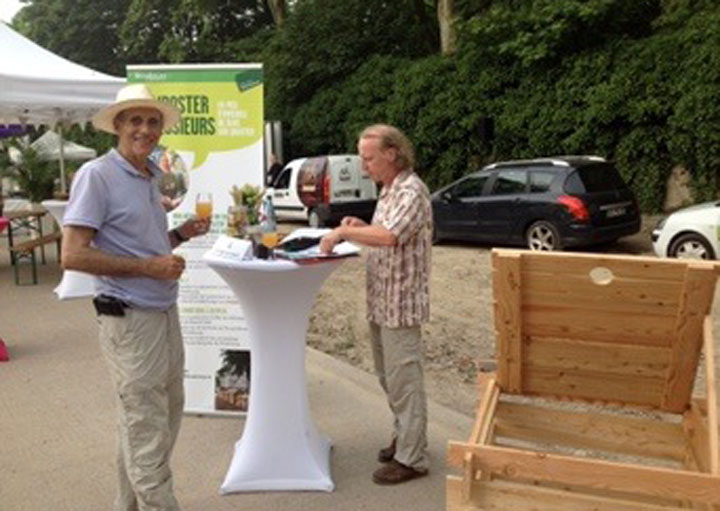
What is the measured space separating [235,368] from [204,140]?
1.47 meters

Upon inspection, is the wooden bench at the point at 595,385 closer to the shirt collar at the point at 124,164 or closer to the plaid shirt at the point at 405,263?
the plaid shirt at the point at 405,263

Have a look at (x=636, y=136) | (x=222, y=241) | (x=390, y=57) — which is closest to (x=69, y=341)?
(x=222, y=241)

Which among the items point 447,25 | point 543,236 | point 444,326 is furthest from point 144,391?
point 447,25

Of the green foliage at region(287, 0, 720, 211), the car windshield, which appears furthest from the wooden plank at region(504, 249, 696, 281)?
the green foliage at region(287, 0, 720, 211)

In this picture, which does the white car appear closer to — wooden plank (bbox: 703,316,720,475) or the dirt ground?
the dirt ground

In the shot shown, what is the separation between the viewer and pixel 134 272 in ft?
8.95

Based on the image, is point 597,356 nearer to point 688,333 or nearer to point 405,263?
point 688,333

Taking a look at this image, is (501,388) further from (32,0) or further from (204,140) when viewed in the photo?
(32,0)

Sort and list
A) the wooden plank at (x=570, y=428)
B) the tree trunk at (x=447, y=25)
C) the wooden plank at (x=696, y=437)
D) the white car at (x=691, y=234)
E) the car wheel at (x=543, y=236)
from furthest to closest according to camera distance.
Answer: the tree trunk at (x=447, y=25), the car wheel at (x=543, y=236), the white car at (x=691, y=234), the wooden plank at (x=570, y=428), the wooden plank at (x=696, y=437)

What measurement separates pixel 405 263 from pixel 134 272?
4.31 ft

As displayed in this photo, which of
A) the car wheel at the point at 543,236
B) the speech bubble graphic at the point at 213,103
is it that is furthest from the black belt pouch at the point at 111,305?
the car wheel at the point at 543,236

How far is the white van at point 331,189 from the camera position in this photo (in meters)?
16.6

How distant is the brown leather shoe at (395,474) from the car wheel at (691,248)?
7.06m

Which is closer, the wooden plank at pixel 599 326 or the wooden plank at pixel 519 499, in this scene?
the wooden plank at pixel 519 499
